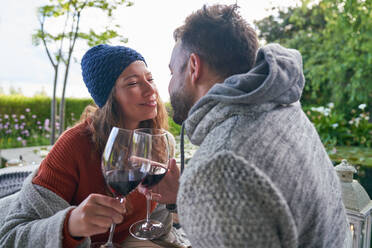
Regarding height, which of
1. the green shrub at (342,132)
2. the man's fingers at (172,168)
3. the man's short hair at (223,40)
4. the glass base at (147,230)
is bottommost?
the green shrub at (342,132)

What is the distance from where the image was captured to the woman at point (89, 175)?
3.37ft

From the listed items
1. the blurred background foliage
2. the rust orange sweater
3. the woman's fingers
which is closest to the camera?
the woman's fingers

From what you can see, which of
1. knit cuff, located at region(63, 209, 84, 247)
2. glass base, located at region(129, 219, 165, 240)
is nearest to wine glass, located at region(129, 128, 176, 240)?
glass base, located at region(129, 219, 165, 240)

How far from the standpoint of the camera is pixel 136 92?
67.1 inches

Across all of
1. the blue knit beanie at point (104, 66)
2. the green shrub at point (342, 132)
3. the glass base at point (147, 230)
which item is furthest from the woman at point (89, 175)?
the green shrub at point (342, 132)

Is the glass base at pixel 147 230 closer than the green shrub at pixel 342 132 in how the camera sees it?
Yes

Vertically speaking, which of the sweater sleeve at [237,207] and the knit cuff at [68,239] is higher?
the sweater sleeve at [237,207]

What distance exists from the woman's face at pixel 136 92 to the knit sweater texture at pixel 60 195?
26cm

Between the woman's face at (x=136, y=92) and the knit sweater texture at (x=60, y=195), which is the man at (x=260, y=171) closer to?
the knit sweater texture at (x=60, y=195)

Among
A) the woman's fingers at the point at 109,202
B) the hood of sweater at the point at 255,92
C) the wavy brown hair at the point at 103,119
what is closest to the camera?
the hood of sweater at the point at 255,92

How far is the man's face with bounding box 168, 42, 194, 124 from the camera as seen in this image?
4.06 ft

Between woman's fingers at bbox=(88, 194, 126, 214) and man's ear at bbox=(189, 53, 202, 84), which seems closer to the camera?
woman's fingers at bbox=(88, 194, 126, 214)

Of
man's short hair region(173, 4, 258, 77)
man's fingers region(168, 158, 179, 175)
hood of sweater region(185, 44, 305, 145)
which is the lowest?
man's fingers region(168, 158, 179, 175)

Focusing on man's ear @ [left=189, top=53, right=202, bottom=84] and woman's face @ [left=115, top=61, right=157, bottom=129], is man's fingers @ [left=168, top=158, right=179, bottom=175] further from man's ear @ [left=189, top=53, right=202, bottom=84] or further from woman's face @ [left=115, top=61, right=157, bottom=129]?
woman's face @ [left=115, top=61, right=157, bottom=129]
